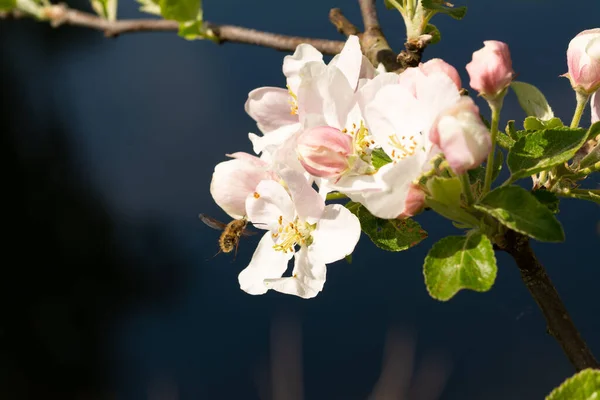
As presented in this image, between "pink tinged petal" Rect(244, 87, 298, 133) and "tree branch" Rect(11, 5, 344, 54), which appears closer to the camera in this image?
"pink tinged petal" Rect(244, 87, 298, 133)

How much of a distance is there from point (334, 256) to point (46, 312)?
109 inches

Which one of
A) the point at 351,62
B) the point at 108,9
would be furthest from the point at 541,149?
the point at 108,9

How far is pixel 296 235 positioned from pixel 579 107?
0.23m

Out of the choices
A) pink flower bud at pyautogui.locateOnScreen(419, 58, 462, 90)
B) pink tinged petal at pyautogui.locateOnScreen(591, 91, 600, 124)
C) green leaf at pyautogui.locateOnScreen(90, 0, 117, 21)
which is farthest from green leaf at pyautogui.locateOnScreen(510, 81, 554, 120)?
green leaf at pyautogui.locateOnScreen(90, 0, 117, 21)

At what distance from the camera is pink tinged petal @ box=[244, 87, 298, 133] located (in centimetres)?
48

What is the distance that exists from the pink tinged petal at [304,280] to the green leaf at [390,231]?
43mm

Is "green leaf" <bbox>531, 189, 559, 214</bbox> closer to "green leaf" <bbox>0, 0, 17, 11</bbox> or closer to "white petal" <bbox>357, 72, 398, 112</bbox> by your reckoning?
"white petal" <bbox>357, 72, 398, 112</bbox>

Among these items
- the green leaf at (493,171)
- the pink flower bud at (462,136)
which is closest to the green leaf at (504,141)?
the green leaf at (493,171)

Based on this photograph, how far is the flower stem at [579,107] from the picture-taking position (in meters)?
0.43

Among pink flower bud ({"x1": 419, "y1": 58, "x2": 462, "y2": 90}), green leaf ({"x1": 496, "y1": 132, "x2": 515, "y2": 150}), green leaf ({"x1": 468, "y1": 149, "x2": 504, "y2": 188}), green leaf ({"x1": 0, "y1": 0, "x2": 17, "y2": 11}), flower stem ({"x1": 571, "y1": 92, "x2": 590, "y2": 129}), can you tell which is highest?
green leaf ({"x1": 0, "y1": 0, "x2": 17, "y2": 11})

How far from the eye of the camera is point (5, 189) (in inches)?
118

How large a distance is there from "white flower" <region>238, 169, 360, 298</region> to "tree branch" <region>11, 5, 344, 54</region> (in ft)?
0.75

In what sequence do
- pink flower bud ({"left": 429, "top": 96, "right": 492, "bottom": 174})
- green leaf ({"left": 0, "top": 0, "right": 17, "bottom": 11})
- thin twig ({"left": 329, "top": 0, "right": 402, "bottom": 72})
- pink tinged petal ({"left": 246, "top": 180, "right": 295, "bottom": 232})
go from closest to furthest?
1. pink flower bud ({"left": 429, "top": 96, "right": 492, "bottom": 174})
2. pink tinged petal ({"left": 246, "top": 180, "right": 295, "bottom": 232})
3. thin twig ({"left": 329, "top": 0, "right": 402, "bottom": 72})
4. green leaf ({"left": 0, "top": 0, "right": 17, "bottom": 11})

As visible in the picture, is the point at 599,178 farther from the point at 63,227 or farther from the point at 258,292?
the point at 63,227
